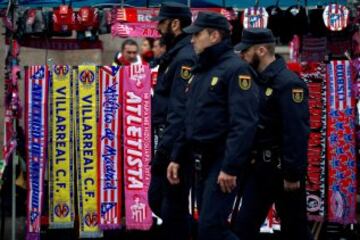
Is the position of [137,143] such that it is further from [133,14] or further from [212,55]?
[212,55]

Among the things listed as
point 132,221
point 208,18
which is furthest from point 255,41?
point 132,221

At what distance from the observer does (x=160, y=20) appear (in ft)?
24.4

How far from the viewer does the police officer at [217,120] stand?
20.6 ft

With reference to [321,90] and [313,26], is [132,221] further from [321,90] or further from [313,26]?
[313,26]

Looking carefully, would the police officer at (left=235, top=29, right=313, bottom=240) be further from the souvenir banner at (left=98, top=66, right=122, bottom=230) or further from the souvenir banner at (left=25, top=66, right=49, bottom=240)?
the souvenir banner at (left=25, top=66, right=49, bottom=240)

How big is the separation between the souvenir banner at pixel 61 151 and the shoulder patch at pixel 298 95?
8.98 feet

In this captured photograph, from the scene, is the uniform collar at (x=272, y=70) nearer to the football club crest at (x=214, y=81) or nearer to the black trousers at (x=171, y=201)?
the football club crest at (x=214, y=81)

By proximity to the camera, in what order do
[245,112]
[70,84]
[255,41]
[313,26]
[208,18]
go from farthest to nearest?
[313,26]
[70,84]
[255,41]
[208,18]
[245,112]

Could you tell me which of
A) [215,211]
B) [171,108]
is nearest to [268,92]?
[171,108]

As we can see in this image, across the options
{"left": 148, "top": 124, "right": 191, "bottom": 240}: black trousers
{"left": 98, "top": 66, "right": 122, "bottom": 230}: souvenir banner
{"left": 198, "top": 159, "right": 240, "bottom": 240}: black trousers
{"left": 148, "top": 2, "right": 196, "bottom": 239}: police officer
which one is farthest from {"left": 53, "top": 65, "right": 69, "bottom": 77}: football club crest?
{"left": 198, "top": 159, "right": 240, "bottom": 240}: black trousers

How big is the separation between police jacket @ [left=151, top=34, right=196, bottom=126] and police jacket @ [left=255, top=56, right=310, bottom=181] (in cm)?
57

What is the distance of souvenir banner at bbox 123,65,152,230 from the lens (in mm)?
9016

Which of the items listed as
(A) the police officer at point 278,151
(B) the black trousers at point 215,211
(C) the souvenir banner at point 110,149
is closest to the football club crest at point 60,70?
(C) the souvenir banner at point 110,149

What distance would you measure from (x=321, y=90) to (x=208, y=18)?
2.68 meters
